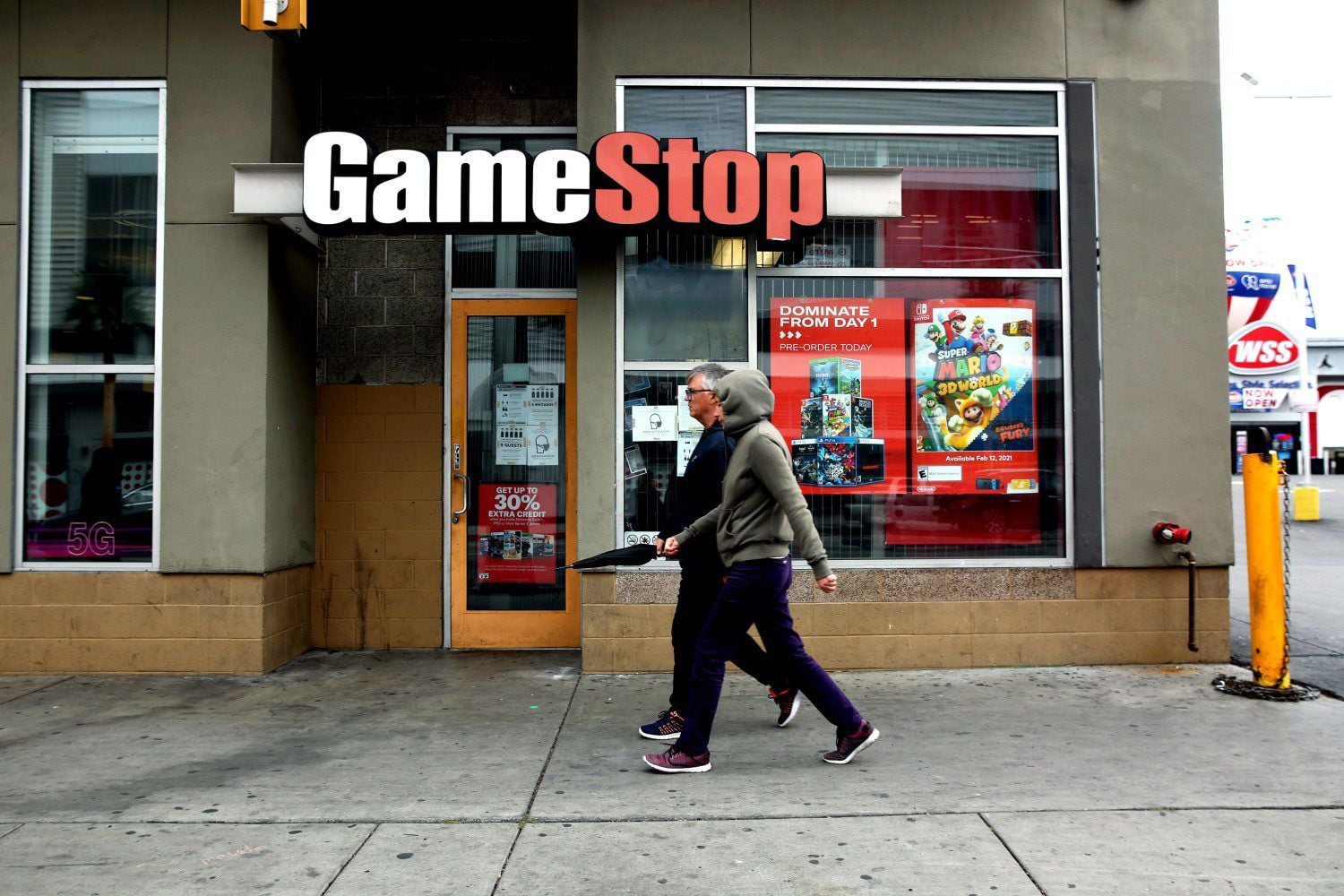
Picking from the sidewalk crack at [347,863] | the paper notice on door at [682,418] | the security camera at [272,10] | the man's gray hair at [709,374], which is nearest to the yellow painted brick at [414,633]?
the paper notice on door at [682,418]

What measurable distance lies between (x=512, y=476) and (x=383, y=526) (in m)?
1.02

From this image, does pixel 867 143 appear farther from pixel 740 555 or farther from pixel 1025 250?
pixel 740 555

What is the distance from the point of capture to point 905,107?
7.16m

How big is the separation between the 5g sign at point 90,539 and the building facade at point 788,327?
3 cm

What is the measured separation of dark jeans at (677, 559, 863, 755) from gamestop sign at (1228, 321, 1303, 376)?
1313cm

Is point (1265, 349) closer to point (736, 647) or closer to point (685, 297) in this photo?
point (685, 297)

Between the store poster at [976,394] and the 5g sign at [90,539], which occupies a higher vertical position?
the store poster at [976,394]

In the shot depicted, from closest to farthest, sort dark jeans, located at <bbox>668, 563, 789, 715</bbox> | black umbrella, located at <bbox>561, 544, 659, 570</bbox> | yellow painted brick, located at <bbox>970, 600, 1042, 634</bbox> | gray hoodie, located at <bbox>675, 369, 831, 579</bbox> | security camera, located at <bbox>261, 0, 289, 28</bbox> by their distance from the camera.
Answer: gray hoodie, located at <bbox>675, 369, 831, 579</bbox>, black umbrella, located at <bbox>561, 544, 659, 570</bbox>, dark jeans, located at <bbox>668, 563, 789, 715</bbox>, security camera, located at <bbox>261, 0, 289, 28</bbox>, yellow painted brick, located at <bbox>970, 600, 1042, 634</bbox>

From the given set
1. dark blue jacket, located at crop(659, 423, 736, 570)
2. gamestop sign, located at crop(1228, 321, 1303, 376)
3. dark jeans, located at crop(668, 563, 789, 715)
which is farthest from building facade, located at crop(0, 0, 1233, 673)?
gamestop sign, located at crop(1228, 321, 1303, 376)

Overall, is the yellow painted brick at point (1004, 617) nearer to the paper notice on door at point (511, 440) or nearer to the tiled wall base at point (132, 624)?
the paper notice on door at point (511, 440)

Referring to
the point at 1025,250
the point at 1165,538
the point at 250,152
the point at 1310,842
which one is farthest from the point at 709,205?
the point at 1310,842

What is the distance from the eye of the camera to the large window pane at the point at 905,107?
23.3 ft

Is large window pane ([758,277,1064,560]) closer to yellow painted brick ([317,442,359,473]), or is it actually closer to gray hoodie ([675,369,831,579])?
gray hoodie ([675,369,831,579])

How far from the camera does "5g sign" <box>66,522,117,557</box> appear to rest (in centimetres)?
694
